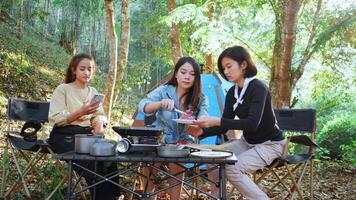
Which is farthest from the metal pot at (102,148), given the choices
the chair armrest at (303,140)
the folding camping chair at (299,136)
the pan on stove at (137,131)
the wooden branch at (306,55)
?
the wooden branch at (306,55)

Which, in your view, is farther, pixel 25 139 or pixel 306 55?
pixel 306 55

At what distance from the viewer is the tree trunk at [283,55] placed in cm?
504

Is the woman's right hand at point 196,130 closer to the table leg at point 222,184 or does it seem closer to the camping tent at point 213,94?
the table leg at point 222,184

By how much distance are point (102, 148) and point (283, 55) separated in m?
3.68

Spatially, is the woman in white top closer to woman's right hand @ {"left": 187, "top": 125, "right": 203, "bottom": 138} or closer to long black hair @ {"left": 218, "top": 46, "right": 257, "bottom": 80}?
woman's right hand @ {"left": 187, "top": 125, "right": 203, "bottom": 138}

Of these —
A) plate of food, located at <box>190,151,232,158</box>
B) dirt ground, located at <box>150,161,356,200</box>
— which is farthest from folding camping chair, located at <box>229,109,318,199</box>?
plate of food, located at <box>190,151,232,158</box>

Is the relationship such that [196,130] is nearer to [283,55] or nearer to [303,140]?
[303,140]

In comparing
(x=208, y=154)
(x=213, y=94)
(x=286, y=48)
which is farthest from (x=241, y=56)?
(x=286, y=48)

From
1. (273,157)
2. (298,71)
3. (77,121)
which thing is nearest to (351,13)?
(298,71)

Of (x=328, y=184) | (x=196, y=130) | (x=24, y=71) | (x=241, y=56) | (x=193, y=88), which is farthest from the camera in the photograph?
(x=24, y=71)

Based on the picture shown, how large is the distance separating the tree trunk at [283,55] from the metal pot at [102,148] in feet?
11.5

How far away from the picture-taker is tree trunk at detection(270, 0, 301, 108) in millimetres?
5036

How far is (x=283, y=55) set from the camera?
17.1 feet

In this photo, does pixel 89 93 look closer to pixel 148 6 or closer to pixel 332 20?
pixel 332 20
